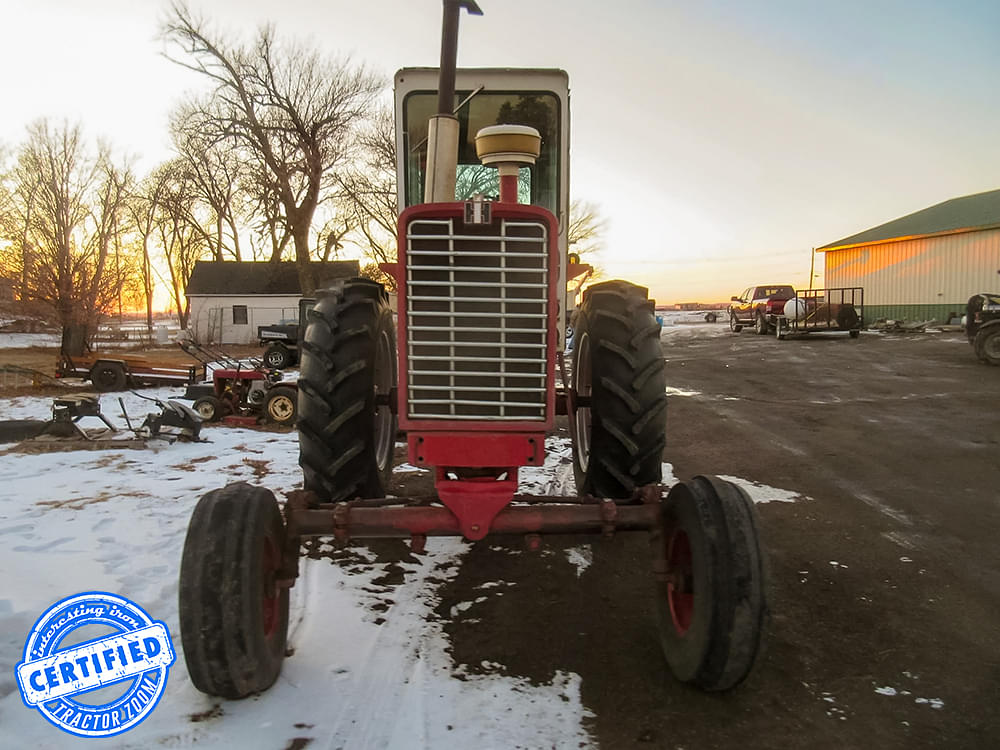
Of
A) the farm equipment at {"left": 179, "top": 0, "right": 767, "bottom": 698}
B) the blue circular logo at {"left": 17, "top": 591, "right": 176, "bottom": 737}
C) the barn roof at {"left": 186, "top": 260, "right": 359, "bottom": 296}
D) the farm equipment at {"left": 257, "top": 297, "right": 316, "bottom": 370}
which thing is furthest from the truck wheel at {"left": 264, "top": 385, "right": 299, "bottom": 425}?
the barn roof at {"left": 186, "top": 260, "right": 359, "bottom": 296}

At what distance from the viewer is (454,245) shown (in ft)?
9.11

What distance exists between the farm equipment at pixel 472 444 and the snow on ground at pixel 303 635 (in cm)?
22

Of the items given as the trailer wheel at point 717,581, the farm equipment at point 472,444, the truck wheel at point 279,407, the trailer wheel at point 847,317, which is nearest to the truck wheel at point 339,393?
the farm equipment at point 472,444

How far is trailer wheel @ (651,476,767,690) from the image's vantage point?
8.18 ft

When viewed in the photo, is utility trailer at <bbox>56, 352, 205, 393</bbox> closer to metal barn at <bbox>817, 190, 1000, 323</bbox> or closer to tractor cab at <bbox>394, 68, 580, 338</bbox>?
tractor cab at <bbox>394, 68, 580, 338</bbox>

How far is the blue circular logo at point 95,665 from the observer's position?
103 inches

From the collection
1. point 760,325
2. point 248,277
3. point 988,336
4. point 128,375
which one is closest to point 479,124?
point 128,375

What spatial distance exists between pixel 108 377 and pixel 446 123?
493 inches

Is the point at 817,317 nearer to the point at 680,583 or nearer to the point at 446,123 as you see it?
the point at 446,123

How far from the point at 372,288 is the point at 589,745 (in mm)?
2373

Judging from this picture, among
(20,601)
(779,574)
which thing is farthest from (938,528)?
(20,601)

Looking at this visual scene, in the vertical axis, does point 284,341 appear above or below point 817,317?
below

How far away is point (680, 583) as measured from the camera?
2787 mm

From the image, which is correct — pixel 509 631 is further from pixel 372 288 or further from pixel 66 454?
pixel 66 454
